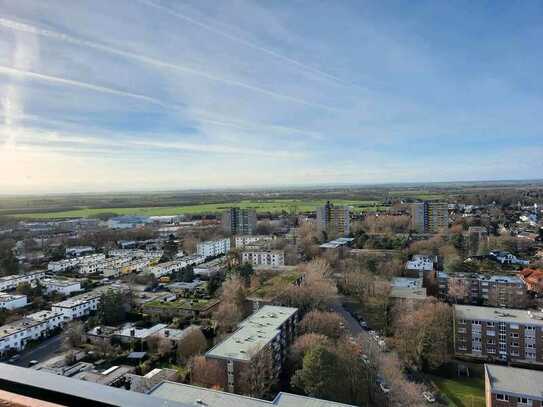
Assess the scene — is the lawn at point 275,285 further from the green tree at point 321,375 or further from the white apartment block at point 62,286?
the white apartment block at point 62,286

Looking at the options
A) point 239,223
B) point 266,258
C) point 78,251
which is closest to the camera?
point 266,258

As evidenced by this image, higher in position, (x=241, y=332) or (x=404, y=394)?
(x=241, y=332)

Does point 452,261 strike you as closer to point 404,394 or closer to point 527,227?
point 404,394

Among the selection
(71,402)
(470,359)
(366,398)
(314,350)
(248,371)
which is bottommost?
(470,359)

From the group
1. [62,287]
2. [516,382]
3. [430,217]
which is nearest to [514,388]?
[516,382]

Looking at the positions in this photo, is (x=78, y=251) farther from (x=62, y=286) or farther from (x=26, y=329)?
(x=26, y=329)

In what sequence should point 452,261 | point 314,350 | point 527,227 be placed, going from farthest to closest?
point 527,227
point 452,261
point 314,350

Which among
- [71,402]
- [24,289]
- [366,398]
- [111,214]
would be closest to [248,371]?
[366,398]
